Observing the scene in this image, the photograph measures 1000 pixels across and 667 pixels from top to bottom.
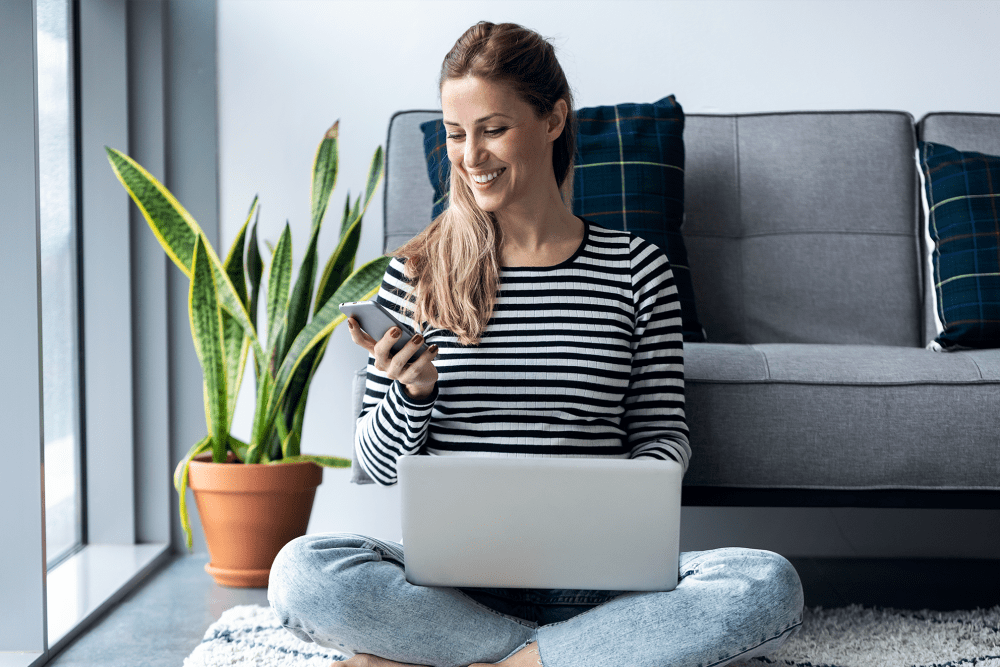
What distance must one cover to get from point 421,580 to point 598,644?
8.4 inches

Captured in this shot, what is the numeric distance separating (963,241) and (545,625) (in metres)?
1.17

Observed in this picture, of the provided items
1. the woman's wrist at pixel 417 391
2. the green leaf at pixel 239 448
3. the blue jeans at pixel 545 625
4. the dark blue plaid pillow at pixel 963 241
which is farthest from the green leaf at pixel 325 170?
the dark blue plaid pillow at pixel 963 241

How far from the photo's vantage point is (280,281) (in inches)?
66.2

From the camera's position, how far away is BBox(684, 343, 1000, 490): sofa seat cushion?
4.27 feet

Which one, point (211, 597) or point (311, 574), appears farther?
point (211, 597)

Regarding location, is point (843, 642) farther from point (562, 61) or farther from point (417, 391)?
point (562, 61)

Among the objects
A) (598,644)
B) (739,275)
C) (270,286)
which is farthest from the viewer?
(739,275)

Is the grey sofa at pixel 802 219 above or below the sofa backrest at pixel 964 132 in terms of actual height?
below

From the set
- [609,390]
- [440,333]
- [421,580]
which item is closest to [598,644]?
[421,580]

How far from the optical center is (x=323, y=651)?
1276mm

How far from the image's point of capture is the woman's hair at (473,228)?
111cm

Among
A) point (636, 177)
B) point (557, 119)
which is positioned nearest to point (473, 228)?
point (557, 119)

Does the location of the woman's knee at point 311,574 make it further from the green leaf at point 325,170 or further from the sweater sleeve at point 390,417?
the green leaf at point 325,170

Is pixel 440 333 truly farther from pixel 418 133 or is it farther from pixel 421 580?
pixel 418 133
